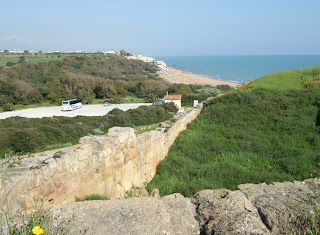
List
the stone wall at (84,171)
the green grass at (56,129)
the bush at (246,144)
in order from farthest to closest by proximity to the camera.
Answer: the green grass at (56,129) < the bush at (246,144) < the stone wall at (84,171)

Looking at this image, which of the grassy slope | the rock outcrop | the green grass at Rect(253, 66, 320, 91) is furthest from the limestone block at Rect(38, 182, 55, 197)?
the green grass at Rect(253, 66, 320, 91)

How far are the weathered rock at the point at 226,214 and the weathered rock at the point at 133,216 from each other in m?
0.15

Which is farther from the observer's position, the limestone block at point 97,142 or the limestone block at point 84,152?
the limestone block at point 97,142

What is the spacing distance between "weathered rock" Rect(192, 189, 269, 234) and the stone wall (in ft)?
6.99

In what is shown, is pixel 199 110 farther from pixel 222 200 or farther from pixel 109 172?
pixel 222 200

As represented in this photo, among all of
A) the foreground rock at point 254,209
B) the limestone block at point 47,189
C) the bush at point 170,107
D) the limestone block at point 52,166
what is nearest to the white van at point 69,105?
the bush at point 170,107

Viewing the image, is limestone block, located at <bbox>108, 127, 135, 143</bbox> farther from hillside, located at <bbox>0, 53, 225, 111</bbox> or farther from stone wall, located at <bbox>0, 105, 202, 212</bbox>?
hillside, located at <bbox>0, 53, 225, 111</bbox>

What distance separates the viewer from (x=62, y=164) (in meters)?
4.57

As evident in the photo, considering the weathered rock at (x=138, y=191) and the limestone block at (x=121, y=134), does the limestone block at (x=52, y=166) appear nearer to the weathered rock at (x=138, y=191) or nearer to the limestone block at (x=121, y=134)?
the limestone block at (x=121, y=134)

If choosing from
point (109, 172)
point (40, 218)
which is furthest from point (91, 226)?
point (109, 172)

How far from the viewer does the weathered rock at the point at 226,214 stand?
3.30m

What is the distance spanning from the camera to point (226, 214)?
143 inches

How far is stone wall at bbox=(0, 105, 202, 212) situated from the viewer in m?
3.85

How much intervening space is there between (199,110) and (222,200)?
1063 cm
